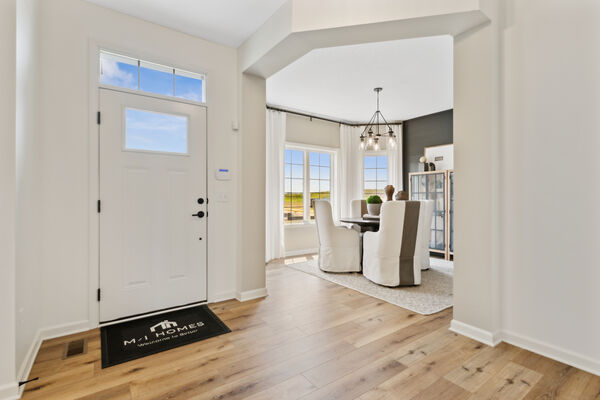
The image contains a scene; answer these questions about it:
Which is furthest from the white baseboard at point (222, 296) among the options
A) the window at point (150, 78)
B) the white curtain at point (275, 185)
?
the window at point (150, 78)

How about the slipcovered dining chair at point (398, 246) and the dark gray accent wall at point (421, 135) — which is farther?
the dark gray accent wall at point (421, 135)

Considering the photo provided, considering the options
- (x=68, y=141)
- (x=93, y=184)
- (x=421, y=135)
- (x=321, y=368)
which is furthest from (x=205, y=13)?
(x=421, y=135)

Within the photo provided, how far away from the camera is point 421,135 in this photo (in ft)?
19.2

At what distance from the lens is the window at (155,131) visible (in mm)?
2658

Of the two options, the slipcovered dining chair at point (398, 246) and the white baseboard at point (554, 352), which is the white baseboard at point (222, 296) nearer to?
the slipcovered dining chair at point (398, 246)

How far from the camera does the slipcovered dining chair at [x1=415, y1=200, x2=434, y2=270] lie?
3.63m

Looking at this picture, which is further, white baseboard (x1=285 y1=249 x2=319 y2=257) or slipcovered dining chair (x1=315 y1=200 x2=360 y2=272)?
white baseboard (x1=285 y1=249 x2=319 y2=257)

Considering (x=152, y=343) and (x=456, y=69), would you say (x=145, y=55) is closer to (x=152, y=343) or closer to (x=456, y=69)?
(x=152, y=343)

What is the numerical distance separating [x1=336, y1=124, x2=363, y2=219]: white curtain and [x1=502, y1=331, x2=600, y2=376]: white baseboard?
161 inches

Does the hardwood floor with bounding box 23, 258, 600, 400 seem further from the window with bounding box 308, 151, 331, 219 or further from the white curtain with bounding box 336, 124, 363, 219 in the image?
the white curtain with bounding box 336, 124, 363, 219

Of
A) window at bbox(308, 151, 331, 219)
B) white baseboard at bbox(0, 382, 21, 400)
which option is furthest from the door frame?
window at bbox(308, 151, 331, 219)

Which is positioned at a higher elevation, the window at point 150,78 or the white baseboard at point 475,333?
the window at point 150,78

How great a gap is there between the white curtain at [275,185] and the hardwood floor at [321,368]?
8.57ft

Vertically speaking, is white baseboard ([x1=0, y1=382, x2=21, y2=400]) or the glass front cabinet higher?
the glass front cabinet
